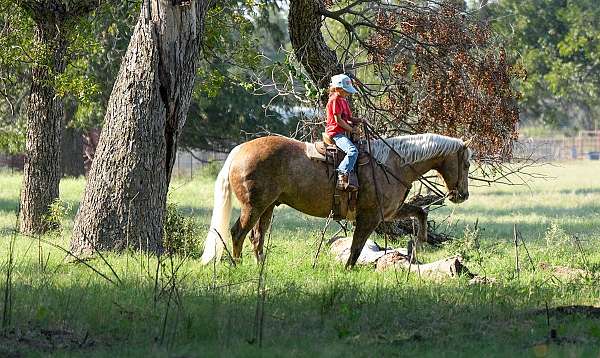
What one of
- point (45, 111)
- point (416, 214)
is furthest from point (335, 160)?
point (45, 111)

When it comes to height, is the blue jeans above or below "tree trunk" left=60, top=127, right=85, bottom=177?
above

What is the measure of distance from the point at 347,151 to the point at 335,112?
1.67ft

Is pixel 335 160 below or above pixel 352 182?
above

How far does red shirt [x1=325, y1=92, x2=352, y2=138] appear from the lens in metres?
12.6

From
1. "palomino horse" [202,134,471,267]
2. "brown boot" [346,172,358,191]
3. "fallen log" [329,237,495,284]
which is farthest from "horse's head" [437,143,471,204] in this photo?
"brown boot" [346,172,358,191]

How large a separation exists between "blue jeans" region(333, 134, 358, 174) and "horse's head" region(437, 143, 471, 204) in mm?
1582

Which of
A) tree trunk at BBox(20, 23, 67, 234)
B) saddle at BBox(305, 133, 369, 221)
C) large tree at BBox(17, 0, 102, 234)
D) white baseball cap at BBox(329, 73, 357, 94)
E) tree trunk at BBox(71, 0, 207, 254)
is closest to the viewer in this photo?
white baseball cap at BBox(329, 73, 357, 94)

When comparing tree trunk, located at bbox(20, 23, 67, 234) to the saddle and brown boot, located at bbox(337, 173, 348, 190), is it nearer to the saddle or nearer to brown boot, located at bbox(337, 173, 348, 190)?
the saddle

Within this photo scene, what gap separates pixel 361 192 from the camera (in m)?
13.1

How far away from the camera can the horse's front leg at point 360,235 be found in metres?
12.9

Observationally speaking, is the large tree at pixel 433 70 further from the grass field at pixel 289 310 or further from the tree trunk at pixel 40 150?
the tree trunk at pixel 40 150

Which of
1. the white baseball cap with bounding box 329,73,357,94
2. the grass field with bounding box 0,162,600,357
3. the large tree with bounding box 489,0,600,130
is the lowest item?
the grass field with bounding box 0,162,600,357

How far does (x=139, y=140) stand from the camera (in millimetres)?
13109

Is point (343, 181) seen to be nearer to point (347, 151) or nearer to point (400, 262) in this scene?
point (347, 151)
